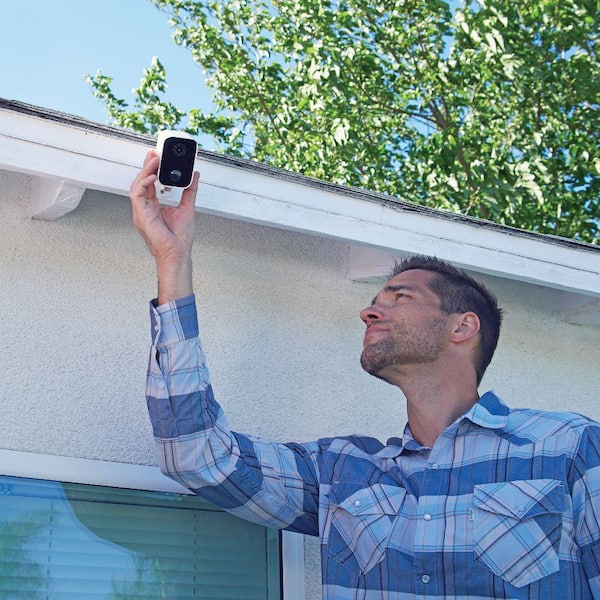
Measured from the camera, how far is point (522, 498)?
2955 millimetres

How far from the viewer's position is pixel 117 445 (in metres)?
3.32

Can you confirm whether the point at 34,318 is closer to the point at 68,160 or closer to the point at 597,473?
the point at 68,160

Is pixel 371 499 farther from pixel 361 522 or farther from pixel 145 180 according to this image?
pixel 145 180

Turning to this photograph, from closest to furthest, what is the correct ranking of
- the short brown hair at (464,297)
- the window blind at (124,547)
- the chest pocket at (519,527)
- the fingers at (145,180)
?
the chest pocket at (519,527) < the window blind at (124,547) < the fingers at (145,180) < the short brown hair at (464,297)

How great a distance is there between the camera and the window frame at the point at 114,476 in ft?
10.1

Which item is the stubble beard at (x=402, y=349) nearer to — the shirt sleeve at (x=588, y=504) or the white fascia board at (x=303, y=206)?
the white fascia board at (x=303, y=206)

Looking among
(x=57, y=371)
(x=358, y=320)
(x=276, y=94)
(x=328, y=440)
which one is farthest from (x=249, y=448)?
(x=276, y=94)

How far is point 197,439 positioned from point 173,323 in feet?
1.18

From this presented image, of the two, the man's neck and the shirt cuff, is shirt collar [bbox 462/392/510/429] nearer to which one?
the man's neck

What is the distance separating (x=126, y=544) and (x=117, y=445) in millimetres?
324

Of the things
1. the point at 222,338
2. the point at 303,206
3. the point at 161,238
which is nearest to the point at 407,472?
the point at 222,338

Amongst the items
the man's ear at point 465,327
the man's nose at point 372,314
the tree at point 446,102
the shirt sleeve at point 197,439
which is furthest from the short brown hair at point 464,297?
the tree at point 446,102

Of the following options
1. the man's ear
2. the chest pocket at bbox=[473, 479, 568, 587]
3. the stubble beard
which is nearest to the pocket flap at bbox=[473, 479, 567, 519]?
the chest pocket at bbox=[473, 479, 568, 587]

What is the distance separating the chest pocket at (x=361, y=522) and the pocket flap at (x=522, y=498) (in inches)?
11.2
